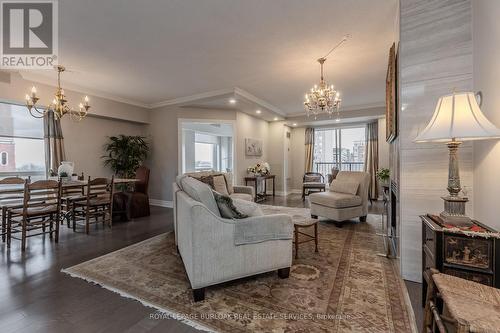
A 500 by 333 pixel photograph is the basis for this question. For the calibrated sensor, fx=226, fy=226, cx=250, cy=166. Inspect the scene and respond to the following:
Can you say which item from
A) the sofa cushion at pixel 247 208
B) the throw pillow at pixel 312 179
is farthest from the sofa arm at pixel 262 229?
the throw pillow at pixel 312 179

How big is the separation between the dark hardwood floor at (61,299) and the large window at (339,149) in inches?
235

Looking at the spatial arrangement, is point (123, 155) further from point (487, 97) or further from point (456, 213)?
point (487, 97)

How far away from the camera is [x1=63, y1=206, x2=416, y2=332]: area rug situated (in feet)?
5.28

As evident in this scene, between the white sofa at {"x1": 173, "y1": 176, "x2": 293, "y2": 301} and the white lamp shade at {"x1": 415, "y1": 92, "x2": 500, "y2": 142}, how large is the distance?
136cm

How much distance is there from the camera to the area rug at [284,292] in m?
1.61

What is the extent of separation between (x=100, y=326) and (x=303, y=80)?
4.47 meters

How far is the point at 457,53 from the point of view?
1970 millimetres

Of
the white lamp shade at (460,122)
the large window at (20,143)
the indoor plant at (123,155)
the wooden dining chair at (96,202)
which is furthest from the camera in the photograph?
the indoor plant at (123,155)

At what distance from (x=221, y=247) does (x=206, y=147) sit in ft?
25.0

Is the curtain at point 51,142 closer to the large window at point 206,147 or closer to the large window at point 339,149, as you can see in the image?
the large window at point 206,147

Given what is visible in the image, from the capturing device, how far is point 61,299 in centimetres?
191


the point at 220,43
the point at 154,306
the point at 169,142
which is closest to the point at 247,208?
the point at 154,306

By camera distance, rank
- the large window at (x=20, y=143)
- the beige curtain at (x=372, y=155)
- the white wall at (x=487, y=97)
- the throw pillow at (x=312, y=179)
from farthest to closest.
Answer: the throw pillow at (x=312, y=179)
the beige curtain at (x=372, y=155)
the large window at (x=20, y=143)
the white wall at (x=487, y=97)

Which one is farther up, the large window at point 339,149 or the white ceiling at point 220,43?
the white ceiling at point 220,43
